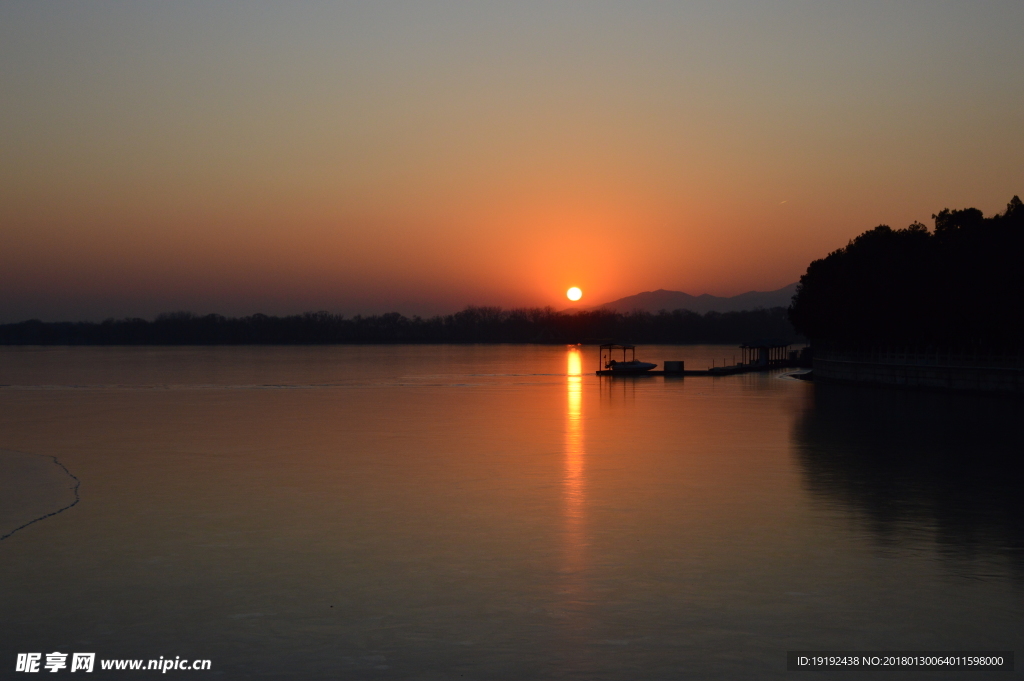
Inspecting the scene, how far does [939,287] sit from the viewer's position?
59.1m

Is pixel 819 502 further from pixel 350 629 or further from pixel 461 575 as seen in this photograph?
pixel 350 629

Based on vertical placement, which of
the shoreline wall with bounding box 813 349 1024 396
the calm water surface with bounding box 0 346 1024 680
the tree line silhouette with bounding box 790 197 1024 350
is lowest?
the calm water surface with bounding box 0 346 1024 680

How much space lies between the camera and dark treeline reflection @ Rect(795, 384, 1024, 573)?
15297 mm

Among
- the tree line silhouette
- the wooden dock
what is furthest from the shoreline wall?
the wooden dock

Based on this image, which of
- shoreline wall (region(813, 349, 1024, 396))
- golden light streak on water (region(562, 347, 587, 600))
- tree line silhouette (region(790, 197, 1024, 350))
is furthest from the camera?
tree line silhouette (region(790, 197, 1024, 350))

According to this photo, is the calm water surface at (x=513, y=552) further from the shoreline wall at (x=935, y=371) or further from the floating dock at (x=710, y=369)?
the floating dock at (x=710, y=369)

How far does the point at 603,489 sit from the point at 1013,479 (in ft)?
30.2

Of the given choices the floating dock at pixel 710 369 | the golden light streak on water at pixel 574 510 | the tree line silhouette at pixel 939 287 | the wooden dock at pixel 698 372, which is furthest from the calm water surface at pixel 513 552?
the floating dock at pixel 710 369

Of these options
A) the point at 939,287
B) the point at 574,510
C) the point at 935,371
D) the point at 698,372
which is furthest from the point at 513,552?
the point at 698,372

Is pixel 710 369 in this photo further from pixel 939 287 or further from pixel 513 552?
pixel 513 552

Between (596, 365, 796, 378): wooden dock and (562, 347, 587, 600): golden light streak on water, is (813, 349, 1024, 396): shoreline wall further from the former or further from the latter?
(562, 347, 587, 600): golden light streak on water

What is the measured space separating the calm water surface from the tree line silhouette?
2649cm

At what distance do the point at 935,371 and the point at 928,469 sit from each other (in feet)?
115

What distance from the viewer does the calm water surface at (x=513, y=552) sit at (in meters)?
9.35
